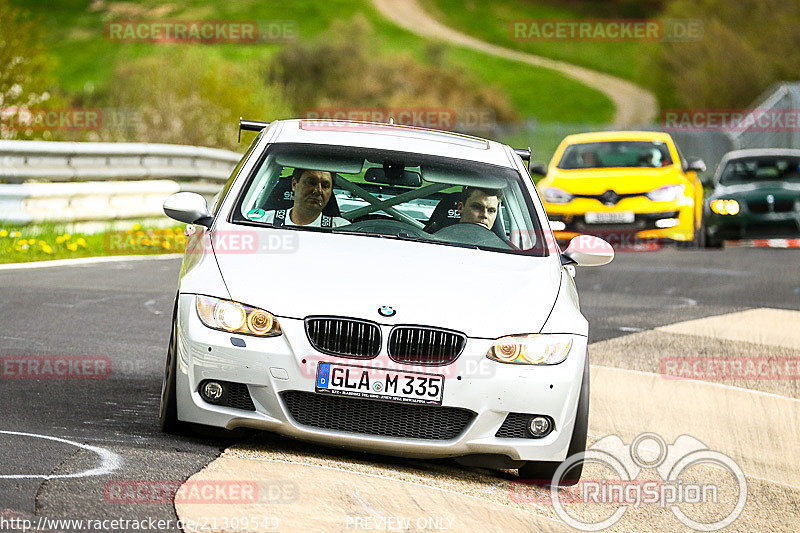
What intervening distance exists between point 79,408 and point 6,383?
755mm

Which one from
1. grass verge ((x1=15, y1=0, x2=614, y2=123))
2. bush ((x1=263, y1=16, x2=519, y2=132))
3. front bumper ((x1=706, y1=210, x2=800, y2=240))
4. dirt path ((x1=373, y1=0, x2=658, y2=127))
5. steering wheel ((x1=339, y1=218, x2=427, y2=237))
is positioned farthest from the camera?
grass verge ((x1=15, y1=0, x2=614, y2=123))

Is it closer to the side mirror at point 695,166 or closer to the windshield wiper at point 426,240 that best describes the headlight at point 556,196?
the side mirror at point 695,166

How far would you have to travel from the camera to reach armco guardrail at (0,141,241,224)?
15219 mm

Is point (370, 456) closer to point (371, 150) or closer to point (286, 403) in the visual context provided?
point (286, 403)

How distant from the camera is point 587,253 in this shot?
23.6 ft

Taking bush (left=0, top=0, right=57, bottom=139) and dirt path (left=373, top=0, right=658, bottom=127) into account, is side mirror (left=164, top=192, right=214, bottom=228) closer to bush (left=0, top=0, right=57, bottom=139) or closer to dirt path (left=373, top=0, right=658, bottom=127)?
bush (left=0, top=0, right=57, bottom=139)

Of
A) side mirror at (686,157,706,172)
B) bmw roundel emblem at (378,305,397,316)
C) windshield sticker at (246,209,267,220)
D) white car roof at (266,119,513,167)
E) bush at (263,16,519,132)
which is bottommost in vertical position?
bmw roundel emblem at (378,305,397,316)

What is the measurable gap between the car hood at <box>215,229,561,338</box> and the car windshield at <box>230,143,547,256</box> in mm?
315

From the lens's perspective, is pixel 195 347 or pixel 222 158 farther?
pixel 222 158

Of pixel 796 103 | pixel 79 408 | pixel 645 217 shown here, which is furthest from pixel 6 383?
pixel 796 103

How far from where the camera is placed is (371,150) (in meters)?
7.54

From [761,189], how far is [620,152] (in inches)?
84.0

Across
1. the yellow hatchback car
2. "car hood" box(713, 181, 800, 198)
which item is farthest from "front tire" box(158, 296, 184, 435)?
"car hood" box(713, 181, 800, 198)

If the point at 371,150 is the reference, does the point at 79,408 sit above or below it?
below
